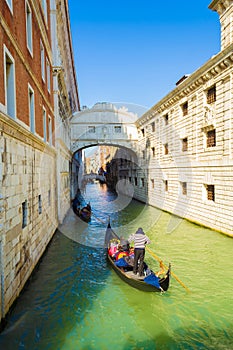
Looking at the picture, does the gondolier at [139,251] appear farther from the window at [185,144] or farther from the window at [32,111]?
the window at [185,144]

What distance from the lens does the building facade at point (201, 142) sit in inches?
394

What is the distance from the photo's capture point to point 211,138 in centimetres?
1136

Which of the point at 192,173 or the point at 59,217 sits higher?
the point at 192,173

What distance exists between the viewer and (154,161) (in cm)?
1895

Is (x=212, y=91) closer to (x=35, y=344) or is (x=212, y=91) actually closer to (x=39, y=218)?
(x=39, y=218)

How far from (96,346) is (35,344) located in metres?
0.94

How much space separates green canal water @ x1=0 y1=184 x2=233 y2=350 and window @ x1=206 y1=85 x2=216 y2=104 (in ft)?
18.8

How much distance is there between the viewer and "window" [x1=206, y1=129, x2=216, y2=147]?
11141 millimetres

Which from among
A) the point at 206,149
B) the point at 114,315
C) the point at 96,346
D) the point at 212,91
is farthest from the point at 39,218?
the point at 212,91

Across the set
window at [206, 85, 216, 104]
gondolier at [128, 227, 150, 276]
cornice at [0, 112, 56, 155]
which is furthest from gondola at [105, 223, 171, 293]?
window at [206, 85, 216, 104]

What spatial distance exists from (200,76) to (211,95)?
93cm


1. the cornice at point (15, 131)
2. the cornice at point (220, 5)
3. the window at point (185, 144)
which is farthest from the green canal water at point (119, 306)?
the cornice at point (220, 5)

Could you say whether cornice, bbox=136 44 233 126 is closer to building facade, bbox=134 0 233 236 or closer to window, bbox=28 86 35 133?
building facade, bbox=134 0 233 236

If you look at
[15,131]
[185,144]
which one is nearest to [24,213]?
[15,131]
